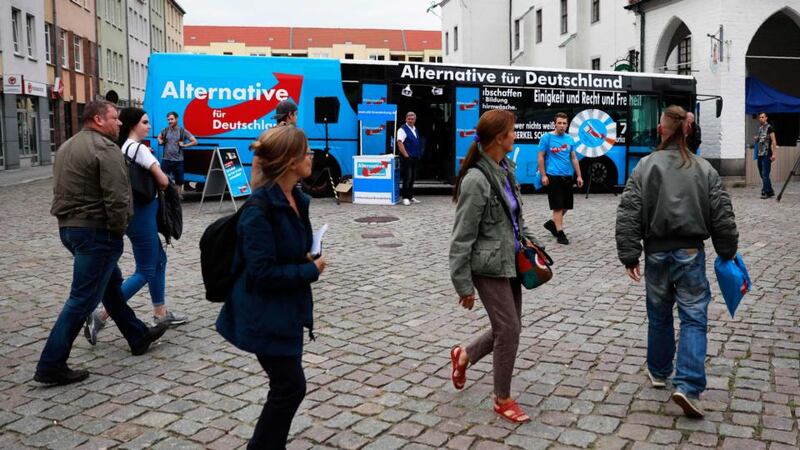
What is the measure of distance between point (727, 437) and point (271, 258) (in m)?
2.51

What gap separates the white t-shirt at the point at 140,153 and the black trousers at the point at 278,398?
9.23 ft

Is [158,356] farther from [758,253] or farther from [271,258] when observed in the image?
[758,253]

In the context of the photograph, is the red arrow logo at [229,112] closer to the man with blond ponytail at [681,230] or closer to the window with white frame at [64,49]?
the man with blond ponytail at [681,230]

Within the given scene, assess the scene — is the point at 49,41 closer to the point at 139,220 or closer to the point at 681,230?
the point at 139,220

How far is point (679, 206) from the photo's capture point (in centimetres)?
432

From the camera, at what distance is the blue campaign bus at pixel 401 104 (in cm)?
1698

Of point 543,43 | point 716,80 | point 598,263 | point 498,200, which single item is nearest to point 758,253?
point 598,263

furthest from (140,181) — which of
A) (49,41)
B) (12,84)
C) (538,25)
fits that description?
(538,25)

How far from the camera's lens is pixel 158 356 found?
18.2 ft

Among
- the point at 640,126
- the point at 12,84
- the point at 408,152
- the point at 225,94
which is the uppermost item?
the point at 12,84

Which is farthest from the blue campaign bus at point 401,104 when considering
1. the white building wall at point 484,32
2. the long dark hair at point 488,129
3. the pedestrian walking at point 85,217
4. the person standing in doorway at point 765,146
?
the white building wall at point 484,32

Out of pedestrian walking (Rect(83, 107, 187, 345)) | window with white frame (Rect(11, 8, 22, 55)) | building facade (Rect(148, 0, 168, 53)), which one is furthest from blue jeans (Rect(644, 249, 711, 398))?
building facade (Rect(148, 0, 168, 53))

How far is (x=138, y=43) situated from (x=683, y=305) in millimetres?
60296

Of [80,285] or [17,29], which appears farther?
[17,29]
